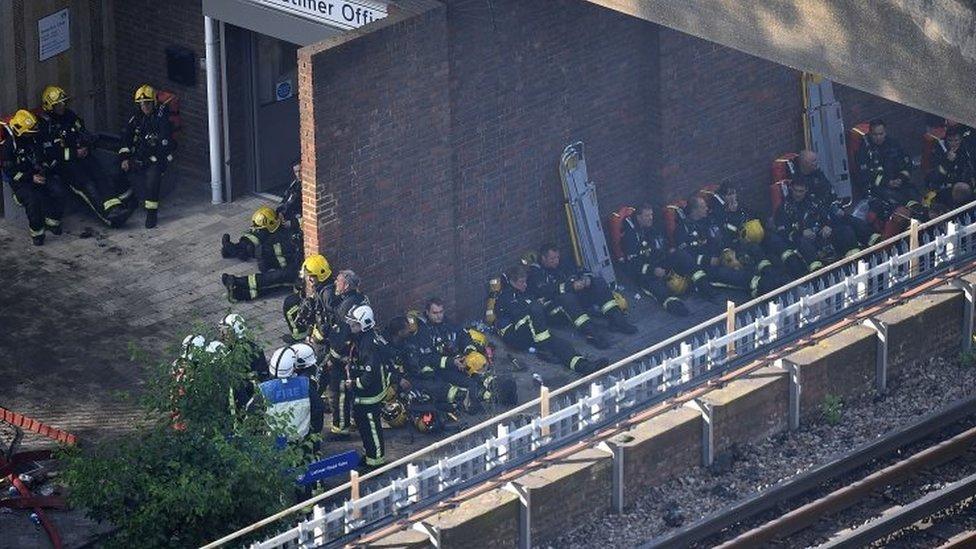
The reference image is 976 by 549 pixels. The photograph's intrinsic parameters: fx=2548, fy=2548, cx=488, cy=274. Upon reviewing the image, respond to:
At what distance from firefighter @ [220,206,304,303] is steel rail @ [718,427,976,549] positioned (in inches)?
231

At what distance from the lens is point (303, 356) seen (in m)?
21.4

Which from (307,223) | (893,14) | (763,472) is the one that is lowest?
(763,472)

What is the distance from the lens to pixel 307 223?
2303cm

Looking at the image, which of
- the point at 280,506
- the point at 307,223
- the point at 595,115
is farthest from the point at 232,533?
the point at 595,115

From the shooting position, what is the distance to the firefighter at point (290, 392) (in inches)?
829

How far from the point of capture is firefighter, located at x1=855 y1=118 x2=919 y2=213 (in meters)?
27.5

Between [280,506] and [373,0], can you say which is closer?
[280,506]

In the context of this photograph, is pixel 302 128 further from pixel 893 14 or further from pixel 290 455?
pixel 893 14

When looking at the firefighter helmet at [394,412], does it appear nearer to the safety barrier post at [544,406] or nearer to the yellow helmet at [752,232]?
the safety barrier post at [544,406]

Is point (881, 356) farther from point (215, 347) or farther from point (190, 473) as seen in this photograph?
point (190, 473)

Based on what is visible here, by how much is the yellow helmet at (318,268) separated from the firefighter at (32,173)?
12.4 ft

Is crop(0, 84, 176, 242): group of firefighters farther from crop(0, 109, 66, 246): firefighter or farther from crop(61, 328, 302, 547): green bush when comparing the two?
crop(61, 328, 302, 547): green bush

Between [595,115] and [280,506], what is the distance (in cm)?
731

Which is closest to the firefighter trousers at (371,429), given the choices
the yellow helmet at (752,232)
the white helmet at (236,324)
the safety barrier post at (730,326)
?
the white helmet at (236,324)
